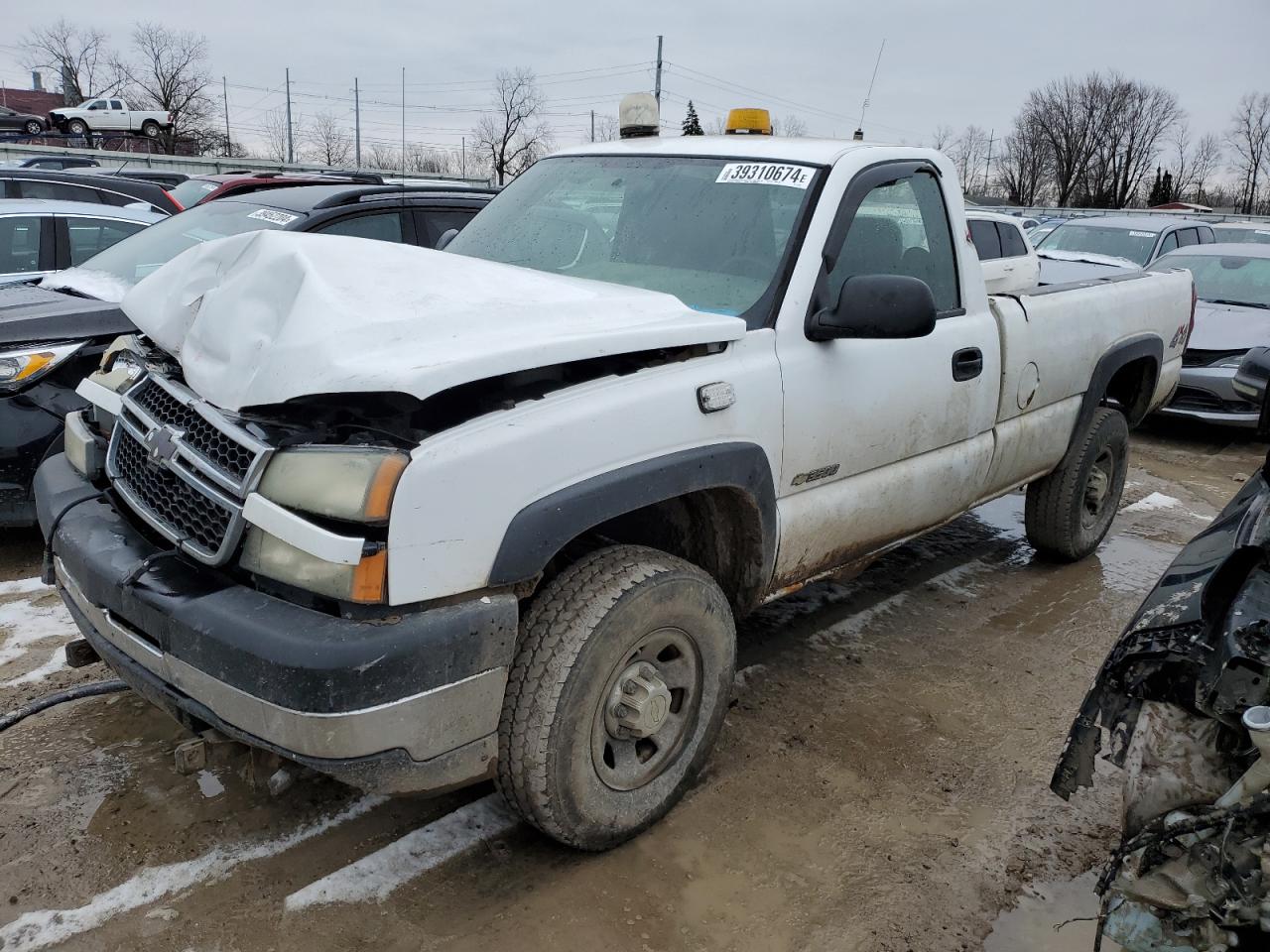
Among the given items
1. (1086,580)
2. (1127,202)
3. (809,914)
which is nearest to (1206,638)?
(809,914)

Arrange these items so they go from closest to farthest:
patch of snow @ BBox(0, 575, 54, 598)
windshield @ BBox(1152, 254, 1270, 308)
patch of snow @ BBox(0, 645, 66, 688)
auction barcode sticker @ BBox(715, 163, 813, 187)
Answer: auction barcode sticker @ BBox(715, 163, 813, 187) < patch of snow @ BBox(0, 645, 66, 688) < patch of snow @ BBox(0, 575, 54, 598) < windshield @ BBox(1152, 254, 1270, 308)

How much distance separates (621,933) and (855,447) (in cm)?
167

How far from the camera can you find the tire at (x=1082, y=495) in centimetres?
485

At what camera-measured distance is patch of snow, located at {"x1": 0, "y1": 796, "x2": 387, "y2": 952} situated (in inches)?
92.6

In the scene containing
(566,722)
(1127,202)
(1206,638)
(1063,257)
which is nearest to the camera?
(1206,638)

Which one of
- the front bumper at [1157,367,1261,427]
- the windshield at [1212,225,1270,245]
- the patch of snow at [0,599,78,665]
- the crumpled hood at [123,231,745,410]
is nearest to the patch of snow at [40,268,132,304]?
the patch of snow at [0,599,78,665]

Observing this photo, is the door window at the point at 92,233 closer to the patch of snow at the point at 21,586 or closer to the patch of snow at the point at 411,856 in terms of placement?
the patch of snow at the point at 21,586

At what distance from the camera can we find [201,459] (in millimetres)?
2348

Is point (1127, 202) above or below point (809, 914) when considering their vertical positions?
above

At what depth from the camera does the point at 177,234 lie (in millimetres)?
5930

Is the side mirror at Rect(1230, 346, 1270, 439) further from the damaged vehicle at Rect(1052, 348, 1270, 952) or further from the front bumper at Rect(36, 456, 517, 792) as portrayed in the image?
the front bumper at Rect(36, 456, 517, 792)

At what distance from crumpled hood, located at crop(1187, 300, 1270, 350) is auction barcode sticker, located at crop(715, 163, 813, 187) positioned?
655 centimetres

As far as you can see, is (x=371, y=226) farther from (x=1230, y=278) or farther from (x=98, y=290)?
(x=1230, y=278)

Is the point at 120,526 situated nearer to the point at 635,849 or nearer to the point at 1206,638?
the point at 635,849
